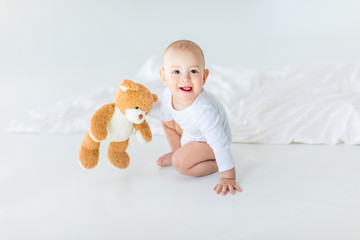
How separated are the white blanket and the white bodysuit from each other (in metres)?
0.50

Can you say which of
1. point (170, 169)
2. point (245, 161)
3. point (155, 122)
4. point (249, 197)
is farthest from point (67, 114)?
point (249, 197)

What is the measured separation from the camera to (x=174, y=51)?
1681mm

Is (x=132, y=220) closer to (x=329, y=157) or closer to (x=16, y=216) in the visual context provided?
(x=16, y=216)

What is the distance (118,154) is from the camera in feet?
6.40

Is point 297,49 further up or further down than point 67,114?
further up

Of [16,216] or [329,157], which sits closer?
[16,216]

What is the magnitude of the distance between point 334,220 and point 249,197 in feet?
Answer: 1.07

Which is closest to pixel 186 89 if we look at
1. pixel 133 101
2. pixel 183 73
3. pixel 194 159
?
pixel 183 73

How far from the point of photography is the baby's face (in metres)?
1.68

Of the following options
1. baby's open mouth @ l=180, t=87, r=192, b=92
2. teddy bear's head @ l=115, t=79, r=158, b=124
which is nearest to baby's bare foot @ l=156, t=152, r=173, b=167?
teddy bear's head @ l=115, t=79, r=158, b=124

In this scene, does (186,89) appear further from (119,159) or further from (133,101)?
(119,159)

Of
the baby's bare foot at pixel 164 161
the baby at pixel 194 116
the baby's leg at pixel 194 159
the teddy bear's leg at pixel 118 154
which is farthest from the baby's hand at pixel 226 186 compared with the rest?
the teddy bear's leg at pixel 118 154

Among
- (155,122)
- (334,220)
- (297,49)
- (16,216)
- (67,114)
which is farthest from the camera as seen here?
(297,49)

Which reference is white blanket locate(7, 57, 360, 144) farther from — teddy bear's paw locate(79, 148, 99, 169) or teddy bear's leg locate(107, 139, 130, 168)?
teddy bear's paw locate(79, 148, 99, 169)
